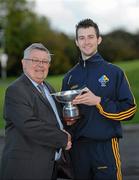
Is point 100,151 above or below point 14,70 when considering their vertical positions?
above

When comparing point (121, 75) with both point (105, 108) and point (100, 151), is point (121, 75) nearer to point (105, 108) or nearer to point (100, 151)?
point (105, 108)

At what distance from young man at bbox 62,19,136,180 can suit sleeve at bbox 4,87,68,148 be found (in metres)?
0.43

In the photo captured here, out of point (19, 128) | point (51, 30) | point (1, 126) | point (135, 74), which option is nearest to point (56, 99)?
point (19, 128)

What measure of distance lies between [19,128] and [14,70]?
61.1 m

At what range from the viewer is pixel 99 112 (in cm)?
512

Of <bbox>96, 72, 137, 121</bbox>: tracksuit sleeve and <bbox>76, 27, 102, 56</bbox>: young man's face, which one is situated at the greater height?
<bbox>76, 27, 102, 56</bbox>: young man's face

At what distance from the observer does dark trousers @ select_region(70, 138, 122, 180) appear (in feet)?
17.0

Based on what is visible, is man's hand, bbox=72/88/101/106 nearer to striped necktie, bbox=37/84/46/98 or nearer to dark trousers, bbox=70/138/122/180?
striped necktie, bbox=37/84/46/98

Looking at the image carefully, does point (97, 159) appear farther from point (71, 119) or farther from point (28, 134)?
point (28, 134)

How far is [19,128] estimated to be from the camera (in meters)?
4.71

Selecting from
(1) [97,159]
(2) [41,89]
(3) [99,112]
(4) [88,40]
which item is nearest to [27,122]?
(2) [41,89]

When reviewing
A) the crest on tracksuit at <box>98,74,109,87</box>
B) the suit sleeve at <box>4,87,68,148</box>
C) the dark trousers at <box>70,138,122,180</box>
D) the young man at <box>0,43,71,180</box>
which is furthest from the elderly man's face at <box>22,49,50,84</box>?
the dark trousers at <box>70,138,122,180</box>

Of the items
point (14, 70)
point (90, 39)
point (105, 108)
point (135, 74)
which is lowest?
point (14, 70)

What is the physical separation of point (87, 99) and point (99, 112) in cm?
26
